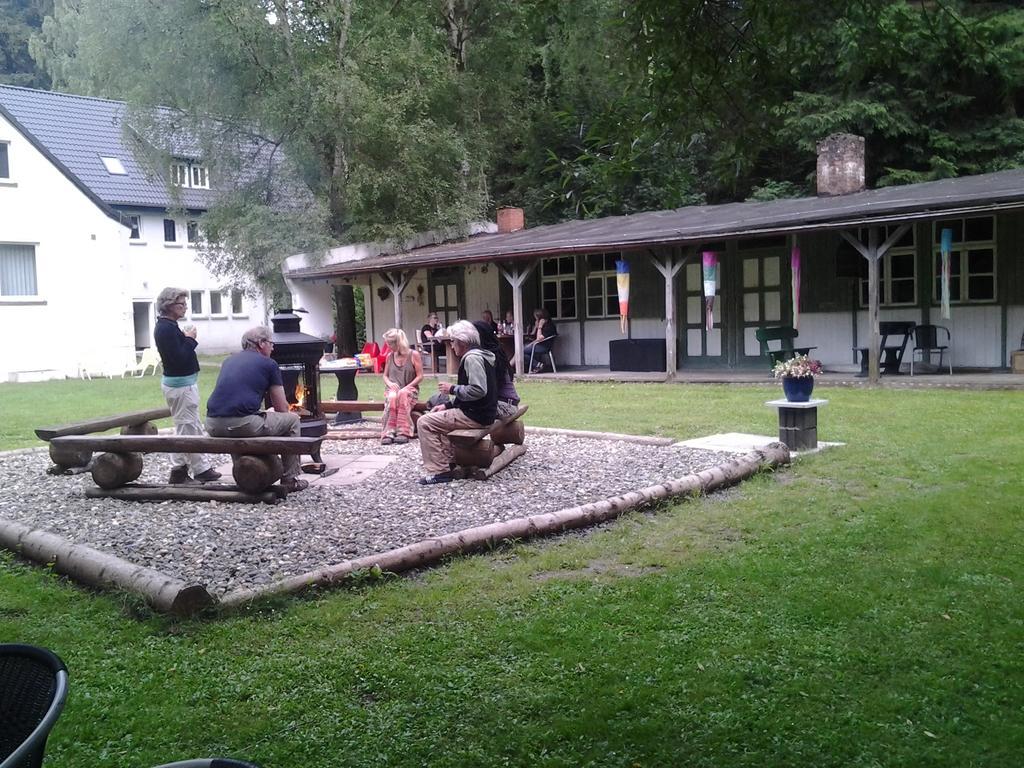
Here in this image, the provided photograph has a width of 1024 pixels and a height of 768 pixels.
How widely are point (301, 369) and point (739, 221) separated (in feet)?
34.2

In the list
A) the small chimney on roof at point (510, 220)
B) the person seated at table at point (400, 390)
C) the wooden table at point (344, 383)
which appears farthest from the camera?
the small chimney on roof at point (510, 220)

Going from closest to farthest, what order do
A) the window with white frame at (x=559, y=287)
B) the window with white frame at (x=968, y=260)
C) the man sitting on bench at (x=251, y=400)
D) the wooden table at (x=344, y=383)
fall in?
1. the man sitting on bench at (x=251, y=400)
2. the wooden table at (x=344, y=383)
3. the window with white frame at (x=968, y=260)
4. the window with white frame at (x=559, y=287)

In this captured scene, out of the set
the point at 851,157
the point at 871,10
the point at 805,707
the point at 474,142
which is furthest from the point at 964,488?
the point at 474,142

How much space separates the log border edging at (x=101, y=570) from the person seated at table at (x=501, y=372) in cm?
347

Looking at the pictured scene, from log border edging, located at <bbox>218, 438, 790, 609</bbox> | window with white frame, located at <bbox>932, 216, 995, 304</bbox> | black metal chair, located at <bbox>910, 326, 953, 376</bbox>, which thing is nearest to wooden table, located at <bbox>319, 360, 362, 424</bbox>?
log border edging, located at <bbox>218, 438, 790, 609</bbox>

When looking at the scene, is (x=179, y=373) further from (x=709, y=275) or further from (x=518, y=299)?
(x=518, y=299)

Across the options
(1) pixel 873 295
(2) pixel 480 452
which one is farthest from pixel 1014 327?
(2) pixel 480 452

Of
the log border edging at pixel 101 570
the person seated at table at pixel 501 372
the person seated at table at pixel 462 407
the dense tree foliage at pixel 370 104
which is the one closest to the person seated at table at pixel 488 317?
the dense tree foliage at pixel 370 104

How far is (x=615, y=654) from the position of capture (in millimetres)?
4184

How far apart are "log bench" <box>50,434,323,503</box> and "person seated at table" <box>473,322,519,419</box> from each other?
1.68m

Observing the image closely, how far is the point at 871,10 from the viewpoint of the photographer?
194 inches

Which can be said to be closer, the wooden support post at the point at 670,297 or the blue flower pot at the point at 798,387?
the blue flower pot at the point at 798,387

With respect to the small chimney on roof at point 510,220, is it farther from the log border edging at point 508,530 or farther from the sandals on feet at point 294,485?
the sandals on feet at point 294,485

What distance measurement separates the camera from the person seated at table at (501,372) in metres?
7.94
